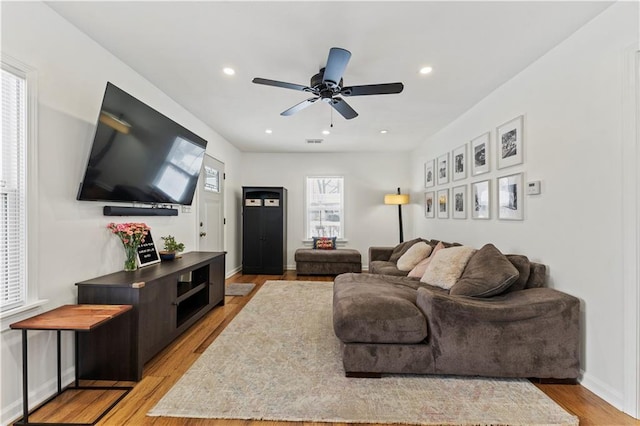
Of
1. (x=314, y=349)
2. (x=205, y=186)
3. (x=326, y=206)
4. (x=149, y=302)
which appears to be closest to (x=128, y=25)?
(x=149, y=302)

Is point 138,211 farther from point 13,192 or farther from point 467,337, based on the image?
point 467,337

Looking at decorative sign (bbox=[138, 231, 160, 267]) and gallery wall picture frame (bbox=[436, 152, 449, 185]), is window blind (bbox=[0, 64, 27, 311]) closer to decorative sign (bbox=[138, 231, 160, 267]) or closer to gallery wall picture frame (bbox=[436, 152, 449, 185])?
decorative sign (bbox=[138, 231, 160, 267])

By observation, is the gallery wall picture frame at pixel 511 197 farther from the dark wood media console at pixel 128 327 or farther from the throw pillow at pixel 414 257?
the dark wood media console at pixel 128 327

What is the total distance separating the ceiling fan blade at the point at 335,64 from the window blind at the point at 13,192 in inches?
77.2

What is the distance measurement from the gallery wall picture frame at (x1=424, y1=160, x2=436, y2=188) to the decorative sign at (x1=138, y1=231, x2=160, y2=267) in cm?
432

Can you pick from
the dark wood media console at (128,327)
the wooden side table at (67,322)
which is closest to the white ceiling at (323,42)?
the dark wood media console at (128,327)

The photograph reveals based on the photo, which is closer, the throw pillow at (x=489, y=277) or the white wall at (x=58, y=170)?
the white wall at (x=58, y=170)

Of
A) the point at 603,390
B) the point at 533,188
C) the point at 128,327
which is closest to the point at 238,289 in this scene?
the point at 128,327

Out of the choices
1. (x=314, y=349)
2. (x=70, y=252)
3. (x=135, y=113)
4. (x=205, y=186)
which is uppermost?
(x=135, y=113)

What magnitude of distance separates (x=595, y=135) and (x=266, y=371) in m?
2.95

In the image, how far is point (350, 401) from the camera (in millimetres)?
1883

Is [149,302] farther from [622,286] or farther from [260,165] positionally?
[260,165]

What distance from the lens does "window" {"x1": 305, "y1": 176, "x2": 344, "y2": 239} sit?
656cm

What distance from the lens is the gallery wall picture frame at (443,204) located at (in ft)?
14.9
